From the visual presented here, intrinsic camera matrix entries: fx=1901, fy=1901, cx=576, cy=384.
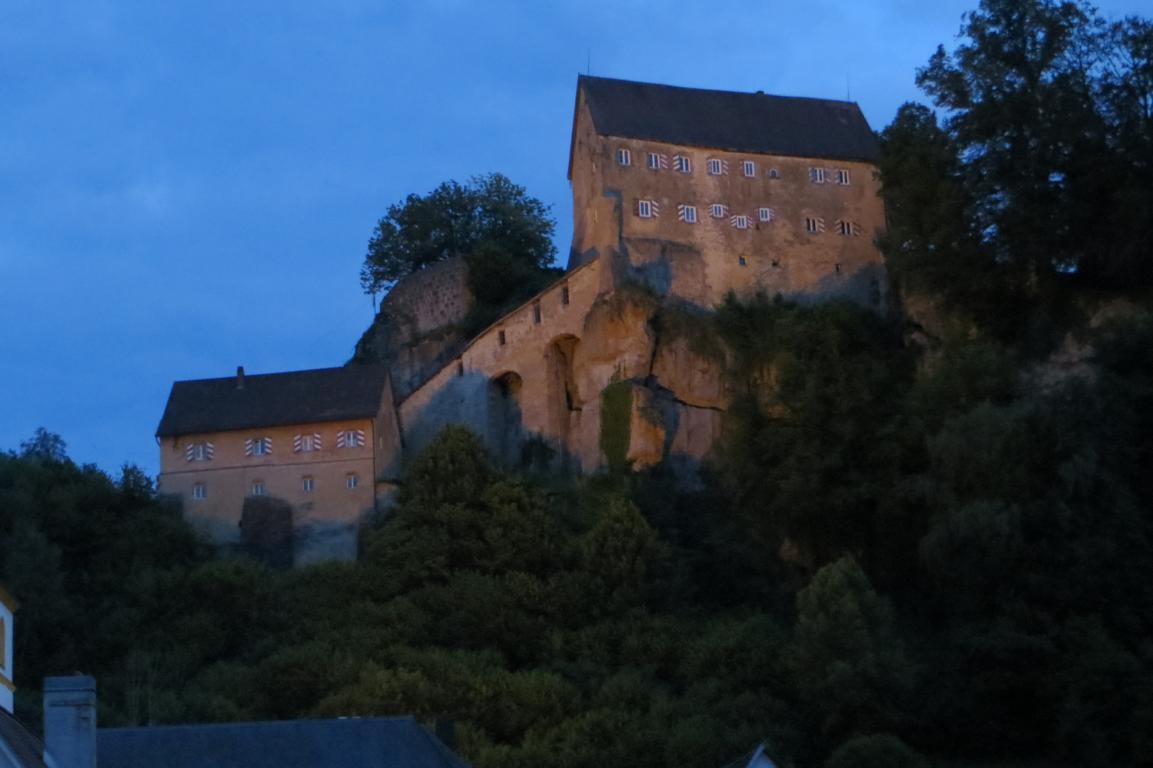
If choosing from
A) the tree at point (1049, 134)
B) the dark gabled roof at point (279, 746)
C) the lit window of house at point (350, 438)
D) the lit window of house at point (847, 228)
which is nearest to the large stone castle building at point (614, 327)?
the lit window of house at point (847, 228)

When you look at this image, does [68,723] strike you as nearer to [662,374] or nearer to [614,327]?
[614,327]

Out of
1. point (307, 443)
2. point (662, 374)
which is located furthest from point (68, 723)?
point (662, 374)

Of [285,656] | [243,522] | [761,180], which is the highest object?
[761,180]

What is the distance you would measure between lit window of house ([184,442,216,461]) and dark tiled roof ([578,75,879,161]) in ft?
49.7

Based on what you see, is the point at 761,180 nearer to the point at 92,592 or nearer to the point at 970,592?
the point at 970,592

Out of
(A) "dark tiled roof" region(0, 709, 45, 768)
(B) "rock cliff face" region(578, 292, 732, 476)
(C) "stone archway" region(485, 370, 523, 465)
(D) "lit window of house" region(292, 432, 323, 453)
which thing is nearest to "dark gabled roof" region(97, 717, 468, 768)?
(A) "dark tiled roof" region(0, 709, 45, 768)

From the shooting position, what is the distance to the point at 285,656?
4594cm

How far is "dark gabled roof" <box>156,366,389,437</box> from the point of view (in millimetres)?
55281

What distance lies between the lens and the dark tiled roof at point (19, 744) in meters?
20.3

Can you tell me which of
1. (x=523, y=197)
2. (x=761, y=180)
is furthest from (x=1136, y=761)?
(x=523, y=197)

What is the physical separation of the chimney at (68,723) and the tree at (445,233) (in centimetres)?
4570

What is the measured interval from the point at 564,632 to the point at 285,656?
705 cm

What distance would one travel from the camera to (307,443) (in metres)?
55.0

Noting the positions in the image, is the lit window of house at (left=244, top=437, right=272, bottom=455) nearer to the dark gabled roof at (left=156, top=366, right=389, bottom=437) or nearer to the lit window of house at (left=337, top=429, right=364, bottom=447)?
the dark gabled roof at (left=156, top=366, right=389, bottom=437)
